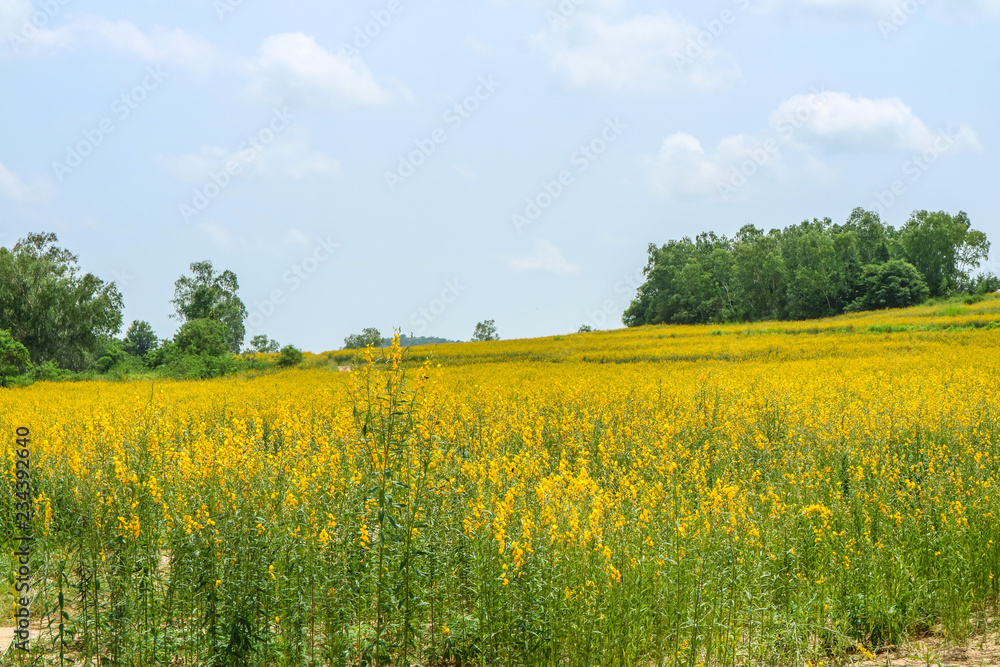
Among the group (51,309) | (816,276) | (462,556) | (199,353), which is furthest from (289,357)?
(816,276)

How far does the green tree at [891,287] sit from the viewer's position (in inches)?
2314

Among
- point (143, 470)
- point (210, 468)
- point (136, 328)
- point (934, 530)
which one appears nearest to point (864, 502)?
point (934, 530)

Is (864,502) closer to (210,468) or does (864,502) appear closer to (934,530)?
(934,530)

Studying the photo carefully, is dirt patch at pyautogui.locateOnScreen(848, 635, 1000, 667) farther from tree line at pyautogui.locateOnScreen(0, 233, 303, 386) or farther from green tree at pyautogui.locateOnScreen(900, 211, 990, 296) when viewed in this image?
green tree at pyautogui.locateOnScreen(900, 211, 990, 296)

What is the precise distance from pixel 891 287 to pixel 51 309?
61350 millimetres

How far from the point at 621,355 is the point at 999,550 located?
82.5ft

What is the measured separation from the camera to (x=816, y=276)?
6300 centimetres

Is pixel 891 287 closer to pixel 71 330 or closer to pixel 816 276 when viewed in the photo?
pixel 816 276

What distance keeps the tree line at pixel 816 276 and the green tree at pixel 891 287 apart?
0.25 ft

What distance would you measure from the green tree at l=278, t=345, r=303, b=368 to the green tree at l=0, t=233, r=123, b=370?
17.6m

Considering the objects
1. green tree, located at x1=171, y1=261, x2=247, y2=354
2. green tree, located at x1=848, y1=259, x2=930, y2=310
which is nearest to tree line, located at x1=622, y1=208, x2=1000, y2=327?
green tree, located at x1=848, y1=259, x2=930, y2=310

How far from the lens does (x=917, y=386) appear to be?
14359 millimetres

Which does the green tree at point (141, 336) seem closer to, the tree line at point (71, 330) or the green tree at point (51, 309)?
the tree line at point (71, 330)

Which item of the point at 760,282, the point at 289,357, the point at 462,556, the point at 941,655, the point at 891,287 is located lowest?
the point at 941,655
